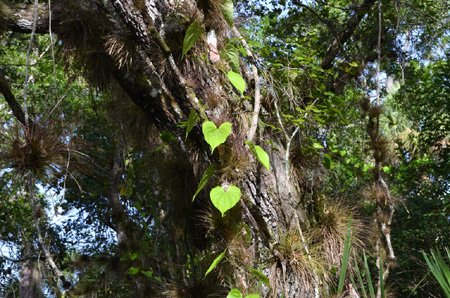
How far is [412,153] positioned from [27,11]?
14.8 feet

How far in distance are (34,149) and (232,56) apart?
0.95m

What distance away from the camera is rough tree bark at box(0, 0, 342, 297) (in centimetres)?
177

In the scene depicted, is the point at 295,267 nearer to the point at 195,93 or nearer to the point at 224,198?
the point at 224,198

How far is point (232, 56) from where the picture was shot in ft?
6.45

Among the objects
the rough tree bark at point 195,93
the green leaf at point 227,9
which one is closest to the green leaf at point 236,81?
the rough tree bark at point 195,93

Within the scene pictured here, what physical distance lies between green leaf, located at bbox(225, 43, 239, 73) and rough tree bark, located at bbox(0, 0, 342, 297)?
4 cm

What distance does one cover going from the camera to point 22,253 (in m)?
6.49

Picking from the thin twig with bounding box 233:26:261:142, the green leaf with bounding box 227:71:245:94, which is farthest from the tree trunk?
the green leaf with bounding box 227:71:245:94

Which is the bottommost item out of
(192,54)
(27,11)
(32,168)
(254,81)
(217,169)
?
(217,169)

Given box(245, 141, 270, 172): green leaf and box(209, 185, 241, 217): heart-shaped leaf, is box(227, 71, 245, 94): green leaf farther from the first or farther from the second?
box(209, 185, 241, 217): heart-shaped leaf

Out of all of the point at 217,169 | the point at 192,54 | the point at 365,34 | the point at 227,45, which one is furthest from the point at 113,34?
the point at 365,34

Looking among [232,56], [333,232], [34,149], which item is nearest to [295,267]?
[333,232]

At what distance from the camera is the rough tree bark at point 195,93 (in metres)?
1.77

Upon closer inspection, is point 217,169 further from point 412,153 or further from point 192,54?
point 412,153
